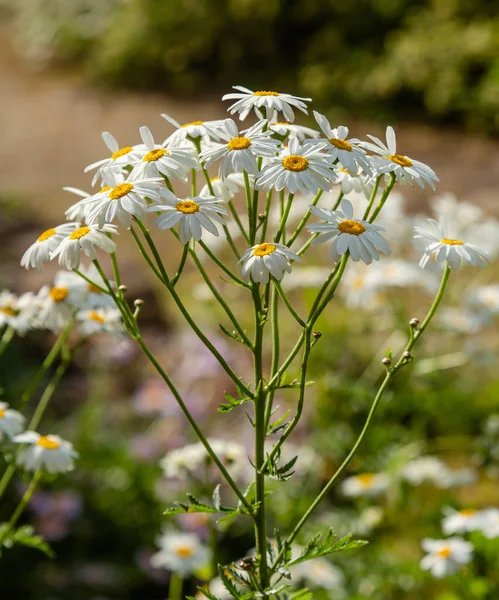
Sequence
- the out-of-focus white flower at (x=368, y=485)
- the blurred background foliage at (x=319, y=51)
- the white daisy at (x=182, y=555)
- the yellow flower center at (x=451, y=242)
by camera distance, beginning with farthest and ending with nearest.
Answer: the blurred background foliage at (x=319, y=51) → the out-of-focus white flower at (x=368, y=485) → the white daisy at (x=182, y=555) → the yellow flower center at (x=451, y=242)

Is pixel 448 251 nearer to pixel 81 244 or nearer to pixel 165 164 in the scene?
pixel 165 164

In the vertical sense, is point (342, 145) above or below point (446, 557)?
above

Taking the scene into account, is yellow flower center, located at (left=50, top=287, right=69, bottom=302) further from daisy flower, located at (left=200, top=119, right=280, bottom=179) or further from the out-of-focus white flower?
the out-of-focus white flower

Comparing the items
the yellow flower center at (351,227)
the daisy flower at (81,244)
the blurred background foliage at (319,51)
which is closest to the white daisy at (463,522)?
the yellow flower center at (351,227)

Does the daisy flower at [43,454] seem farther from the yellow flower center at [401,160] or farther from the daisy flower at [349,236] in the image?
the yellow flower center at [401,160]

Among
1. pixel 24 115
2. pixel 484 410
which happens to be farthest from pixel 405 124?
pixel 484 410

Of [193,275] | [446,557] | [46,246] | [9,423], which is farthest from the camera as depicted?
[193,275]

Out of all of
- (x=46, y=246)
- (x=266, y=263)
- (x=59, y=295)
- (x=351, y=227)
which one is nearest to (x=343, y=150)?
(x=351, y=227)

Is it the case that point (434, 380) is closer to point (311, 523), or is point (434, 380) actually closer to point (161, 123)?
point (311, 523)
